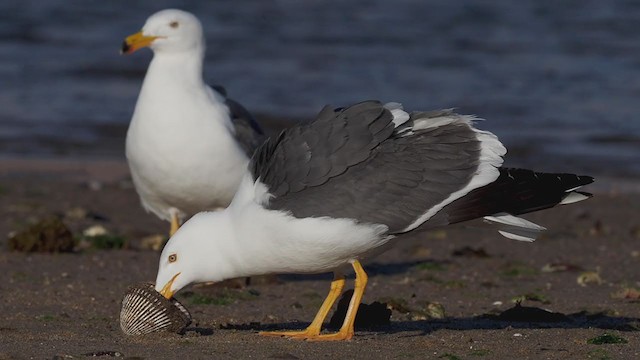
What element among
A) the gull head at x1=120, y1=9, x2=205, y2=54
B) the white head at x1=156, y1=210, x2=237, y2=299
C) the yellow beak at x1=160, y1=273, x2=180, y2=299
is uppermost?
the gull head at x1=120, y1=9, x2=205, y2=54

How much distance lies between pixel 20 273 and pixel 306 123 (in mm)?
2764

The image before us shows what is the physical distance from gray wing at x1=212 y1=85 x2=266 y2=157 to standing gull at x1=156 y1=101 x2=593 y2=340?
243cm

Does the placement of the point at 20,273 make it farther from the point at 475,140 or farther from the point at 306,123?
the point at 475,140

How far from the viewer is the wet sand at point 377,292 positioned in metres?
5.69

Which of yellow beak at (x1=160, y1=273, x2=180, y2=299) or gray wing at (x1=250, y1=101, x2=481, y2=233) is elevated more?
gray wing at (x1=250, y1=101, x2=481, y2=233)

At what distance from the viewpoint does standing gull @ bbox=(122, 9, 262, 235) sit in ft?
27.3

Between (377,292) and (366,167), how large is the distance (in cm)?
215

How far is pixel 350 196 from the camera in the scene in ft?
19.4

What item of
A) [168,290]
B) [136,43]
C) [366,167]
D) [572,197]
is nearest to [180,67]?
[136,43]

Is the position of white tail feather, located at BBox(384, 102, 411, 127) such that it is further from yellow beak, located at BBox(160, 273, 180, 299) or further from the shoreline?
the shoreline

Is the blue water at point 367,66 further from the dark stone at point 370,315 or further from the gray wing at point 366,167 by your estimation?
the gray wing at point 366,167

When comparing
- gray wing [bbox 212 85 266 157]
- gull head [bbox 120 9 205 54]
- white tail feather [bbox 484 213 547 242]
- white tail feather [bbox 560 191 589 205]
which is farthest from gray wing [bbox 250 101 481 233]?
gull head [bbox 120 9 205 54]

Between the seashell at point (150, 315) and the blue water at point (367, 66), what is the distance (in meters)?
7.79

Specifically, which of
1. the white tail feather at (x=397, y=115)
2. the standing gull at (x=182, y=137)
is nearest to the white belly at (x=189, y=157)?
the standing gull at (x=182, y=137)
